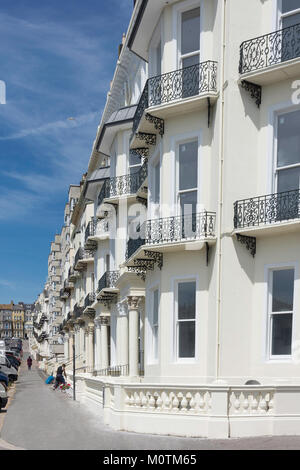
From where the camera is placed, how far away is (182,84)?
16859 millimetres

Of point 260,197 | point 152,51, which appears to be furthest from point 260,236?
point 152,51

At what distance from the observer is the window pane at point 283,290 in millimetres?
14906

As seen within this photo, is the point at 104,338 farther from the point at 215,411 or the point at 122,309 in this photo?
the point at 215,411

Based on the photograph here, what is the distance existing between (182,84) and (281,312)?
642cm

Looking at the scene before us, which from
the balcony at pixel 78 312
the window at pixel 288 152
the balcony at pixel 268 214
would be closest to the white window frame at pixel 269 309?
the balcony at pixel 268 214

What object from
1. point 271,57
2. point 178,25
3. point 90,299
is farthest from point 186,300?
point 90,299

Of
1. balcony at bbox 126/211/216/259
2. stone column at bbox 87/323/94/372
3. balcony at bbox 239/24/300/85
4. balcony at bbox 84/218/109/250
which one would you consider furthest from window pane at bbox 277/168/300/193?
stone column at bbox 87/323/94/372

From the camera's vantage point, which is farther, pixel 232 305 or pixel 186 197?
pixel 186 197

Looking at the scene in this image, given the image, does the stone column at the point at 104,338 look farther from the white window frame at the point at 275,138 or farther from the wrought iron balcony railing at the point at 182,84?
the white window frame at the point at 275,138

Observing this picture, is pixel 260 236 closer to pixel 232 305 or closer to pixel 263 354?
pixel 232 305

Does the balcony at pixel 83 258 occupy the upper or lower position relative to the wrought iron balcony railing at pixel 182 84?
lower

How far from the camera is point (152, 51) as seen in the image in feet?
62.8

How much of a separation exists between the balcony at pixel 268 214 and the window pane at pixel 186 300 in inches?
87.9

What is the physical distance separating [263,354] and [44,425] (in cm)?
591
